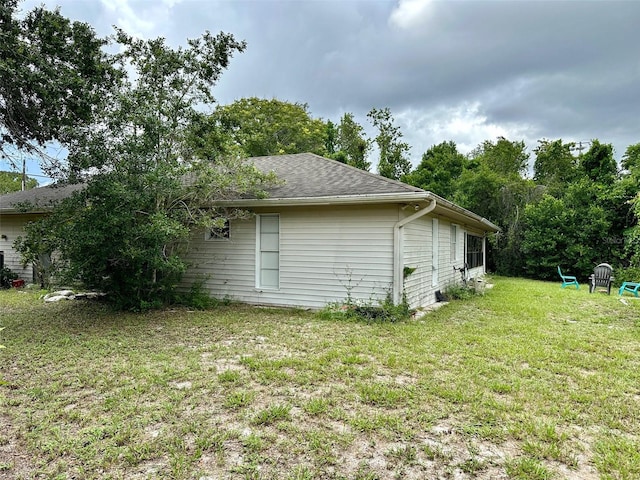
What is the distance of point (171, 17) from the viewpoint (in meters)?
8.72

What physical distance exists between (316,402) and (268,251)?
16.5ft

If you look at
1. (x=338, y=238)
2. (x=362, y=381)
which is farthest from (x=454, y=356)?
(x=338, y=238)

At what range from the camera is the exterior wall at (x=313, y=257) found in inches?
280

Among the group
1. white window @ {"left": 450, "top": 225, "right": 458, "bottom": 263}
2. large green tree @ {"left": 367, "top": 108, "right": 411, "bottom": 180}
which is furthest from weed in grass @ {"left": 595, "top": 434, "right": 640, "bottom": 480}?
large green tree @ {"left": 367, "top": 108, "right": 411, "bottom": 180}

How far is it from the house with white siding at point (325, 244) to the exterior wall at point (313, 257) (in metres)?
0.02

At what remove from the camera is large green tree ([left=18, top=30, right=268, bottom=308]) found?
19.9 ft

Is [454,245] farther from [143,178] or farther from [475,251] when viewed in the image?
[143,178]

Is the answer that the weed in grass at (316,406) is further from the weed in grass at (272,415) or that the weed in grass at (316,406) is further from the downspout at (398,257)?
the downspout at (398,257)

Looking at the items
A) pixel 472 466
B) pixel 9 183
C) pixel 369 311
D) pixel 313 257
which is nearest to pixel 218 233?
pixel 313 257

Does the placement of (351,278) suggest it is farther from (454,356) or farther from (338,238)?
(454,356)

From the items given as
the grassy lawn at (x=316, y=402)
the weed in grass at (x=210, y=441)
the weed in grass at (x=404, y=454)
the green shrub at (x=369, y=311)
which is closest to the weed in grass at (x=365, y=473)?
the grassy lawn at (x=316, y=402)

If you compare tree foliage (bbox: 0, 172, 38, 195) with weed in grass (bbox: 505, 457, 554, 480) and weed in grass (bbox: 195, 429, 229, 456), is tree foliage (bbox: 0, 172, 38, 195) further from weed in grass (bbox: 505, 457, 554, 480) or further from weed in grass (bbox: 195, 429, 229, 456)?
weed in grass (bbox: 505, 457, 554, 480)

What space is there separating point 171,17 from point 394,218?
7.07 m

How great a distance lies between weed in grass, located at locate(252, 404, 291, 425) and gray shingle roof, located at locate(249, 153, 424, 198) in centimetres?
438
